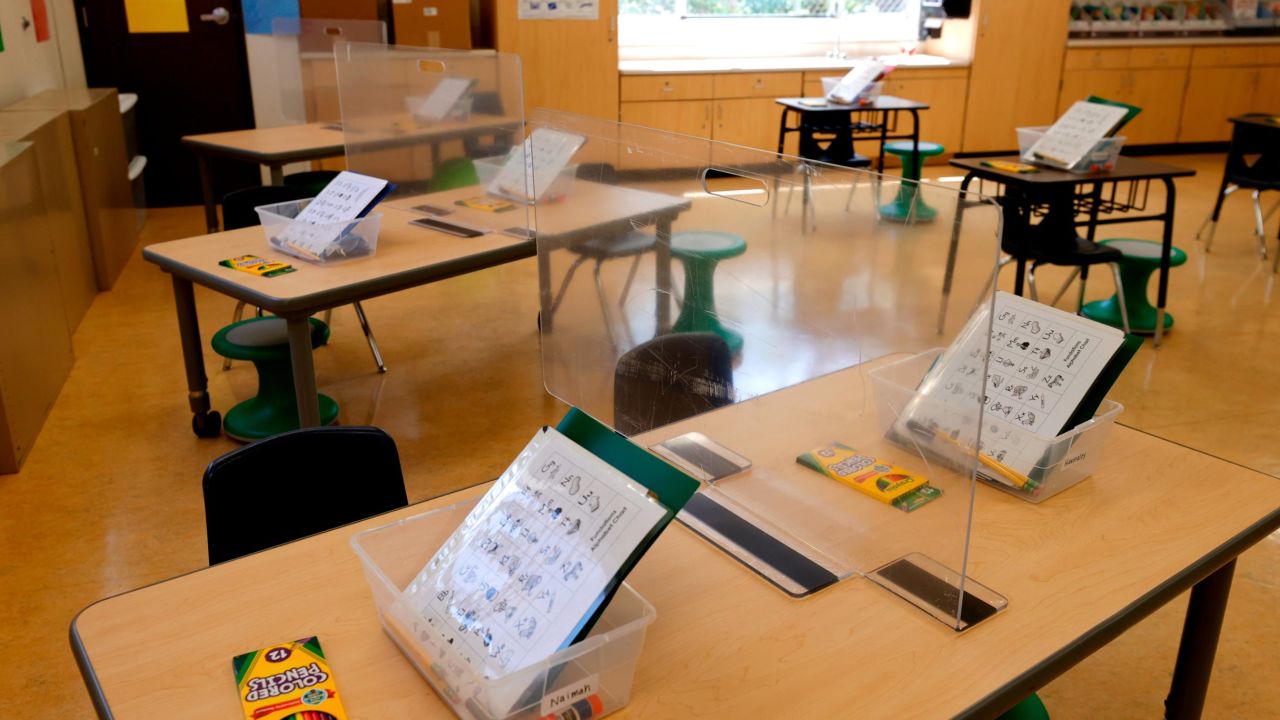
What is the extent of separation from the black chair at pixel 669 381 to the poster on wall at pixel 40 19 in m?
4.72

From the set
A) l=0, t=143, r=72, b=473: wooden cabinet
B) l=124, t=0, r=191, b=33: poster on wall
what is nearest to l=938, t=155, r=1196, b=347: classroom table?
l=0, t=143, r=72, b=473: wooden cabinet

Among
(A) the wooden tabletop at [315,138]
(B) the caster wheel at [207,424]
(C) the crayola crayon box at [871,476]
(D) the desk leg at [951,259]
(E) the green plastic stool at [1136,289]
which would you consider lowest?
(B) the caster wheel at [207,424]

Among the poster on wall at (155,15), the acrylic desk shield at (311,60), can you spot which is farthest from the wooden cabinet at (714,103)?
the poster on wall at (155,15)

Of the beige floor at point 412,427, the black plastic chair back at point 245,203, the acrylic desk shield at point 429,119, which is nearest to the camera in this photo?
the beige floor at point 412,427

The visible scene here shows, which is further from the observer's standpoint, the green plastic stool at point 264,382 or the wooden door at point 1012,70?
the wooden door at point 1012,70

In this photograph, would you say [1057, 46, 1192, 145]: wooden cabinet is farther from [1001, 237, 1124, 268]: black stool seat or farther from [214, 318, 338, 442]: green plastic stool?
[214, 318, 338, 442]: green plastic stool

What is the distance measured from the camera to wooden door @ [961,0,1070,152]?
783 centimetres

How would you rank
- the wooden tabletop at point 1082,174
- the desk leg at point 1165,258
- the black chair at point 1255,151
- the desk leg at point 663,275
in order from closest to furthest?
the desk leg at point 663,275 → the wooden tabletop at point 1082,174 → the desk leg at point 1165,258 → the black chair at point 1255,151

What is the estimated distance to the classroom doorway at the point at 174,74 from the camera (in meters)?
5.99

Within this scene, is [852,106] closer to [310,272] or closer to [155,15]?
[310,272]

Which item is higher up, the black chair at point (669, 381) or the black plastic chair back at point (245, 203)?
the black chair at point (669, 381)

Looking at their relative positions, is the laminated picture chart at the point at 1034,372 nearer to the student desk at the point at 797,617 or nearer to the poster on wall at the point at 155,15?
the student desk at the point at 797,617

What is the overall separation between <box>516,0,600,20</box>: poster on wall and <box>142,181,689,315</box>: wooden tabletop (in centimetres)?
366

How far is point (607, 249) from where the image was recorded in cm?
162
